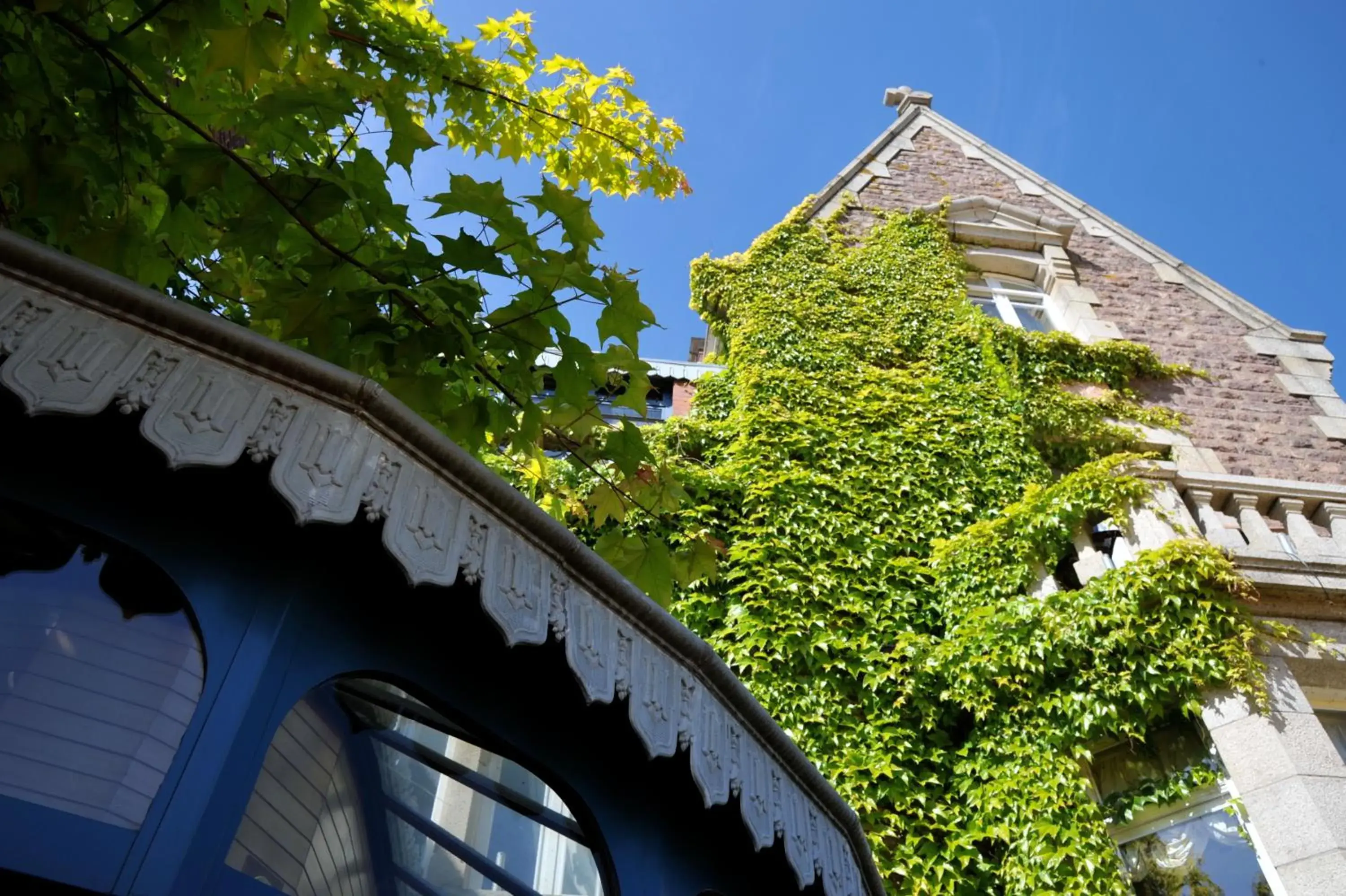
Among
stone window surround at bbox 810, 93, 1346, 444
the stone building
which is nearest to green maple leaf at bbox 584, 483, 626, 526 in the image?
the stone building

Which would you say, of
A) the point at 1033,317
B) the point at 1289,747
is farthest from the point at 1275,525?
the point at 1033,317

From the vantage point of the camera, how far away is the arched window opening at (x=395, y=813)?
207 centimetres

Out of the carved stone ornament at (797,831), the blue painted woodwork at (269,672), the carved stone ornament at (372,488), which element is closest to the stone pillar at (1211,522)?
the carved stone ornament at (797,831)

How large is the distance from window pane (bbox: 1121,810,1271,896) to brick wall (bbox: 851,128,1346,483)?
15.7 feet

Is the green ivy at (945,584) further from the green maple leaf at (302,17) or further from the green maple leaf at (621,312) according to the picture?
the green maple leaf at (302,17)

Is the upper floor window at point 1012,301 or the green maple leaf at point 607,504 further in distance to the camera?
the upper floor window at point 1012,301

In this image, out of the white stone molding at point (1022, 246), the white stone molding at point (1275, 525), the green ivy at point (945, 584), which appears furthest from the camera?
the white stone molding at point (1022, 246)

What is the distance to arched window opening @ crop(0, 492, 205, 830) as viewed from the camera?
1.84 metres

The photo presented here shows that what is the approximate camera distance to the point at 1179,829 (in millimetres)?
6391

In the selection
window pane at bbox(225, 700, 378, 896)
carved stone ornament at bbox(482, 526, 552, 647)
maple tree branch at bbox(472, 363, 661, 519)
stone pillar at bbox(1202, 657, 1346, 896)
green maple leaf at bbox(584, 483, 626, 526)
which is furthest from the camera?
stone pillar at bbox(1202, 657, 1346, 896)

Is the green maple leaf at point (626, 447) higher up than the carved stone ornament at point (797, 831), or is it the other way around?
the green maple leaf at point (626, 447)

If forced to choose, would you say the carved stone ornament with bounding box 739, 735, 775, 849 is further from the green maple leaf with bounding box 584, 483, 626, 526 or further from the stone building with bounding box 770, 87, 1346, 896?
the stone building with bounding box 770, 87, 1346, 896

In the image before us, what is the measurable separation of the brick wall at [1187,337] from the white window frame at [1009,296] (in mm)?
607

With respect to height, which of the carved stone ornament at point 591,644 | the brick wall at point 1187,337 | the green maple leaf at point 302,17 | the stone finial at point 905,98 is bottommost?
the carved stone ornament at point 591,644
